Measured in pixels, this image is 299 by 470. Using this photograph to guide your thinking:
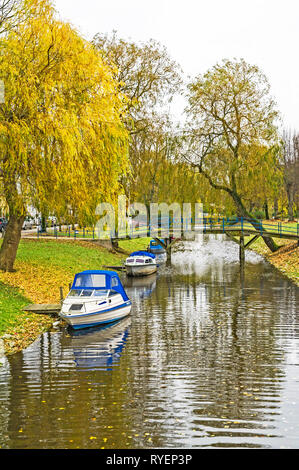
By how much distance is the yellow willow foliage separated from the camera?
22203 mm

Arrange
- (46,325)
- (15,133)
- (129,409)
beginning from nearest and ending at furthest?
(129,409), (46,325), (15,133)

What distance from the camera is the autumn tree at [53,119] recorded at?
22.2 metres

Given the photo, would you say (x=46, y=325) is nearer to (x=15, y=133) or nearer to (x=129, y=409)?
(x=15, y=133)

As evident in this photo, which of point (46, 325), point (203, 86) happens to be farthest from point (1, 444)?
point (203, 86)

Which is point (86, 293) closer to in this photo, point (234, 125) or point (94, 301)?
point (94, 301)

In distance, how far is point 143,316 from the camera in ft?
74.9

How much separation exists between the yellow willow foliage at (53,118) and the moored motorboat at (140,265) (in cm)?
1237

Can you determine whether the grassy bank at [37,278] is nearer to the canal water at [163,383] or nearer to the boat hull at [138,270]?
the canal water at [163,383]

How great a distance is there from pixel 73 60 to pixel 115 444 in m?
18.6

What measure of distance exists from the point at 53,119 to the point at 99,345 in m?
9.96

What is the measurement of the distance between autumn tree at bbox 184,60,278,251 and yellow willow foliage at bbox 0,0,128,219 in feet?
60.9

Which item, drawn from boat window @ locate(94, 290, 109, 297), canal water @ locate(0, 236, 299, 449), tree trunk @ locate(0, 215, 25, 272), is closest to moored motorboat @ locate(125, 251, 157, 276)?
tree trunk @ locate(0, 215, 25, 272)

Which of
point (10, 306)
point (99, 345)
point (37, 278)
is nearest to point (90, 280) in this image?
point (10, 306)

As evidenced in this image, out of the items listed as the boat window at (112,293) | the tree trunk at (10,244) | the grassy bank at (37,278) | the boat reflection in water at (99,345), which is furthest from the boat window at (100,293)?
the tree trunk at (10,244)
